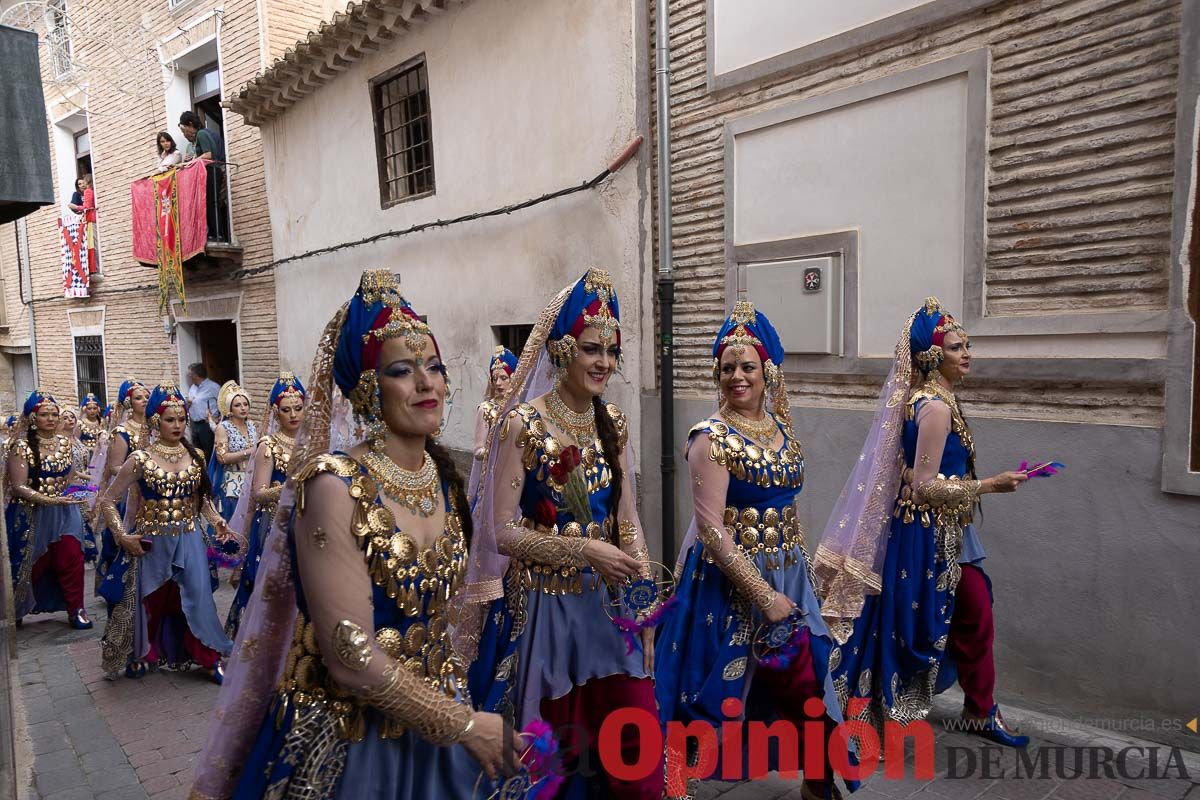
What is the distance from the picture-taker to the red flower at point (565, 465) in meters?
3.30

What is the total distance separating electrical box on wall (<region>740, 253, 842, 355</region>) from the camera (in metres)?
6.25

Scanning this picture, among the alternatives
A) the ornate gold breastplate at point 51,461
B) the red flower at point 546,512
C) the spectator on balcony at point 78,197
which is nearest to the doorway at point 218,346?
the spectator on balcony at point 78,197

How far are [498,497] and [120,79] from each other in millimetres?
17258

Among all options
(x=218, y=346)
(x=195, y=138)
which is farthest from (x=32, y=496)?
(x=218, y=346)

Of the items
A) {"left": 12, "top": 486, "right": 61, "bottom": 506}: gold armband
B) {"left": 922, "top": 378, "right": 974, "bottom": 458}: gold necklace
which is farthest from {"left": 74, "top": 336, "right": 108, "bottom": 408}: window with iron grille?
{"left": 922, "top": 378, "right": 974, "bottom": 458}: gold necklace

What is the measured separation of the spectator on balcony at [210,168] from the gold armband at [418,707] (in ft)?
45.0

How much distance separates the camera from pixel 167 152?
14.5 m

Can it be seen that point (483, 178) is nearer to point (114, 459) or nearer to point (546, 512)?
point (114, 459)

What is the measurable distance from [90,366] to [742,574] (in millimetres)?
20330

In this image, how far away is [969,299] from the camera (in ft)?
17.4

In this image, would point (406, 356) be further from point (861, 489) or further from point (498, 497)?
point (861, 489)

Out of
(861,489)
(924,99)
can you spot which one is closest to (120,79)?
(924,99)

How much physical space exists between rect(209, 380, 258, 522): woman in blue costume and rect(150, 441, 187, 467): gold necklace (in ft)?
7.17

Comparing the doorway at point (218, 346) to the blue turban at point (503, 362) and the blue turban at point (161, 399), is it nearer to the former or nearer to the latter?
the blue turban at point (503, 362)
